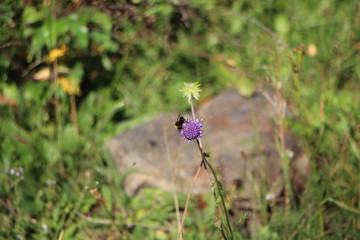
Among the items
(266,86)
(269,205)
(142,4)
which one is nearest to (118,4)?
(142,4)

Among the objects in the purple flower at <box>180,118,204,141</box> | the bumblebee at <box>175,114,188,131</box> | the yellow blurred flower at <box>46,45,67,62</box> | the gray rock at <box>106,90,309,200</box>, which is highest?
the purple flower at <box>180,118,204,141</box>

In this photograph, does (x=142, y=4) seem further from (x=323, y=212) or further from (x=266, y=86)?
(x=323, y=212)

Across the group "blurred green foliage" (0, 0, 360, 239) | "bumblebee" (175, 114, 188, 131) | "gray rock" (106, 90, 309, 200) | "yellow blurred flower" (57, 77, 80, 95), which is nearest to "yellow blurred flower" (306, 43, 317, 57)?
"blurred green foliage" (0, 0, 360, 239)

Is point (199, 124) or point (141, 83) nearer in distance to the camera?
point (199, 124)

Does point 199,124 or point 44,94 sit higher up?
point 199,124

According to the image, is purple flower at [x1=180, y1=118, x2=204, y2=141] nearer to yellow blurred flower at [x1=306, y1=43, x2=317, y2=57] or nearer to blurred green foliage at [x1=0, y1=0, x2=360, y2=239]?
blurred green foliage at [x1=0, y1=0, x2=360, y2=239]

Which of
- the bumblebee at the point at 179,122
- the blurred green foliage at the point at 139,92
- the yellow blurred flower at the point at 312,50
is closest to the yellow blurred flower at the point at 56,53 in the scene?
the blurred green foliage at the point at 139,92

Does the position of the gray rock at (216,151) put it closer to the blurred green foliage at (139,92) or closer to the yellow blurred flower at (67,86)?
the blurred green foliage at (139,92)
